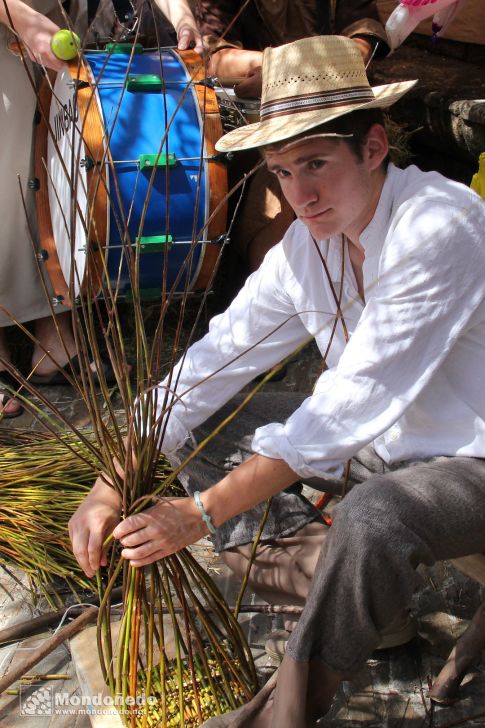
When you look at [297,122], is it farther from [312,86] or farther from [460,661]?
[460,661]

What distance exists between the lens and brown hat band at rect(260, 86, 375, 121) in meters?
1.74

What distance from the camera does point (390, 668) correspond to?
2.05 m

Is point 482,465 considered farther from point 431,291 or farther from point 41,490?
point 41,490

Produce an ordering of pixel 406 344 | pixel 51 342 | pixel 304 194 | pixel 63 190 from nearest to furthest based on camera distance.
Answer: pixel 406 344
pixel 304 194
pixel 63 190
pixel 51 342

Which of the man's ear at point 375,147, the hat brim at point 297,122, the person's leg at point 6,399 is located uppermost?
the hat brim at point 297,122

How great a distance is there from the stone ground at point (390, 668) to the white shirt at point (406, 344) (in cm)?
54

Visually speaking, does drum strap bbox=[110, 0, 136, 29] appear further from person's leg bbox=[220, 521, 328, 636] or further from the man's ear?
person's leg bbox=[220, 521, 328, 636]

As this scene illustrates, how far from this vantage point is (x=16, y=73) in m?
3.43

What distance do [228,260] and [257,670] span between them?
2.28m

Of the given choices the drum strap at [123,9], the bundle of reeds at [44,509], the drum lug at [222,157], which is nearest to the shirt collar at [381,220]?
the bundle of reeds at [44,509]

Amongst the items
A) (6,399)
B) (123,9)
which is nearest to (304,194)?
(6,399)

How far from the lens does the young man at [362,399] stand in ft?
5.14

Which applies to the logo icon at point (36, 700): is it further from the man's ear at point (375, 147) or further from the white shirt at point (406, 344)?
the man's ear at point (375, 147)

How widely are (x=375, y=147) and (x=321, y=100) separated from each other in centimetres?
16
